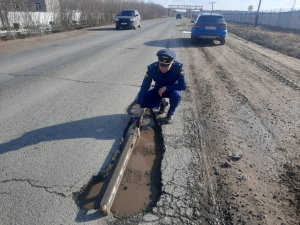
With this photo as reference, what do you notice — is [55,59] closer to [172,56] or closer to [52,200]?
[172,56]

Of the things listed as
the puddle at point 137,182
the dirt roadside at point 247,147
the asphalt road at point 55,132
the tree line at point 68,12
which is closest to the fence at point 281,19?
the tree line at point 68,12

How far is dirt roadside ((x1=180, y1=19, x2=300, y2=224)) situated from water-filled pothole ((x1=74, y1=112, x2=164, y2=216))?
1.60 ft

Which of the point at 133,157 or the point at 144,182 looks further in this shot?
the point at 133,157

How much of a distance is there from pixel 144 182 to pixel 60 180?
97cm

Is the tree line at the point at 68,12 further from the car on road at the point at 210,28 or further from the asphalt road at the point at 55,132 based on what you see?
the car on road at the point at 210,28

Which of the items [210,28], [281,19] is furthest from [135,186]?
[281,19]

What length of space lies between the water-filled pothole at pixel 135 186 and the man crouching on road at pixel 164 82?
0.85m

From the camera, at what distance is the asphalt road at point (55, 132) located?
228 cm

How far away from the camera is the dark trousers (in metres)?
3.85

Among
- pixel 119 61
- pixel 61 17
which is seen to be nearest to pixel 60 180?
pixel 119 61

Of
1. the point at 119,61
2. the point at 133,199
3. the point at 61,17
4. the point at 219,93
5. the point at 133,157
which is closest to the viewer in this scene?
the point at 133,199

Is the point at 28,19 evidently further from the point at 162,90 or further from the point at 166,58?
the point at 166,58

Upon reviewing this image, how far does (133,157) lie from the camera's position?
10.2 feet

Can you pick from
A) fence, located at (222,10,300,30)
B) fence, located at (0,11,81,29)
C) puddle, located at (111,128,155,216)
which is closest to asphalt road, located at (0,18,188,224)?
puddle, located at (111,128,155,216)
